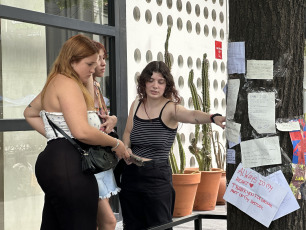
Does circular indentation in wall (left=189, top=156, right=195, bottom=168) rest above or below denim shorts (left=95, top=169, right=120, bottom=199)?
below

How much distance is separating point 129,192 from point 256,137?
1.42 metres

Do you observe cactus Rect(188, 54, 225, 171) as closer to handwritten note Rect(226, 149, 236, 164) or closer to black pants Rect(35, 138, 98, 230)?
black pants Rect(35, 138, 98, 230)

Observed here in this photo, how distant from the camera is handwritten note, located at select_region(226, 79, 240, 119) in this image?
312 cm

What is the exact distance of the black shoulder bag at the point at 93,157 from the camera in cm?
338

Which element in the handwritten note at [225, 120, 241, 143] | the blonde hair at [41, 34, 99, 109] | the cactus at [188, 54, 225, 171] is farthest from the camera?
the cactus at [188, 54, 225, 171]

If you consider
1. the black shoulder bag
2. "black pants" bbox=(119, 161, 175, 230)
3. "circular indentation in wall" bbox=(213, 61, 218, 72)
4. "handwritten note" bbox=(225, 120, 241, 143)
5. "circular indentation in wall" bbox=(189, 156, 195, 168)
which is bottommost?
"circular indentation in wall" bbox=(189, 156, 195, 168)

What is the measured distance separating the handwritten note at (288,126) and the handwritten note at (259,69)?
226 mm

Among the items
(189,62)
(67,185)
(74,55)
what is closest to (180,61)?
(189,62)

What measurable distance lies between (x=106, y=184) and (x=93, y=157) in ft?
2.07

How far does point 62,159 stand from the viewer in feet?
11.0

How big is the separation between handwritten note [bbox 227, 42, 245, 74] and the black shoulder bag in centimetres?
85

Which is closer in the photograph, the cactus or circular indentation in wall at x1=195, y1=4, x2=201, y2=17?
the cactus

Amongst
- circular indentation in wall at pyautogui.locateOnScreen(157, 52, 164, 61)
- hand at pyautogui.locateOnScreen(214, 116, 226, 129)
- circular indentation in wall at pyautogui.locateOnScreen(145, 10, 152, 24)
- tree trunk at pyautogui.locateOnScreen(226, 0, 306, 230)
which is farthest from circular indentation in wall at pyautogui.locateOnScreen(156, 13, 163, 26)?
tree trunk at pyautogui.locateOnScreen(226, 0, 306, 230)

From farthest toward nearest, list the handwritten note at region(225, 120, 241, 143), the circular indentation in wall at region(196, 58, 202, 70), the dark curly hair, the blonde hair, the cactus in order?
the circular indentation in wall at region(196, 58, 202, 70), the cactus, the dark curly hair, the blonde hair, the handwritten note at region(225, 120, 241, 143)
